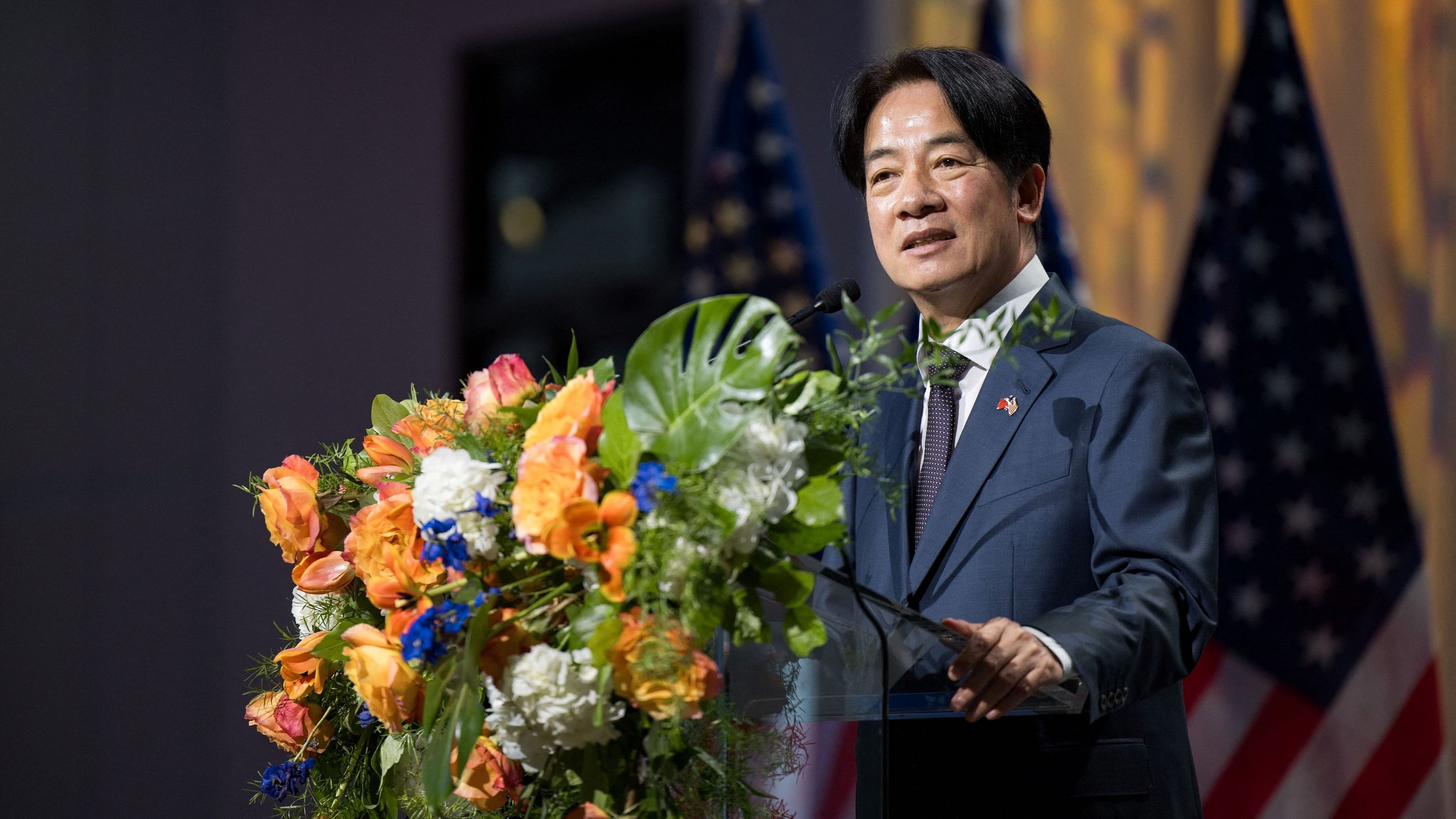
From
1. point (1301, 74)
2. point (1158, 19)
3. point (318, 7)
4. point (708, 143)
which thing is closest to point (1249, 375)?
point (1301, 74)

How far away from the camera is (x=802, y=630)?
1.04 m

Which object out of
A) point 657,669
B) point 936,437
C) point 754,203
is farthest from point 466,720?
point 754,203

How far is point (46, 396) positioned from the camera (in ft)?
16.1

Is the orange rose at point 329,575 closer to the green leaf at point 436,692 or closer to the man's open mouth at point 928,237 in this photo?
the green leaf at point 436,692

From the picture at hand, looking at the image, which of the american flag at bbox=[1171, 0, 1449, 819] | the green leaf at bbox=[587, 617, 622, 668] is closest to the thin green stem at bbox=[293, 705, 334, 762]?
the green leaf at bbox=[587, 617, 622, 668]

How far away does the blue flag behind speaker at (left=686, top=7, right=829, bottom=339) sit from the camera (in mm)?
4223

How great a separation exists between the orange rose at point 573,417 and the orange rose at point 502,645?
0.46ft

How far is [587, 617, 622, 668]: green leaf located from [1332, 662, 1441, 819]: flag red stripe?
293 centimetres

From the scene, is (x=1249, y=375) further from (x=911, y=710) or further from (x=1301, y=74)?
(x=911, y=710)

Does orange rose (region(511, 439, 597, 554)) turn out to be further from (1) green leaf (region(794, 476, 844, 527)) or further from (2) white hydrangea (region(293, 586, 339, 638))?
(2) white hydrangea (region(293, 586, 339, 638))

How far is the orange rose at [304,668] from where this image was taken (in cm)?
129

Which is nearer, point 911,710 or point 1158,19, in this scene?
point 911,710

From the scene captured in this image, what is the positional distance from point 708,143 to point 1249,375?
191cm

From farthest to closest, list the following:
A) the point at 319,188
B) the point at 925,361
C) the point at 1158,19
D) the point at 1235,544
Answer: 1. the point at 319,188
2. the point at 1158,19
3. the point at 1235,544
4. the point at 925,361
